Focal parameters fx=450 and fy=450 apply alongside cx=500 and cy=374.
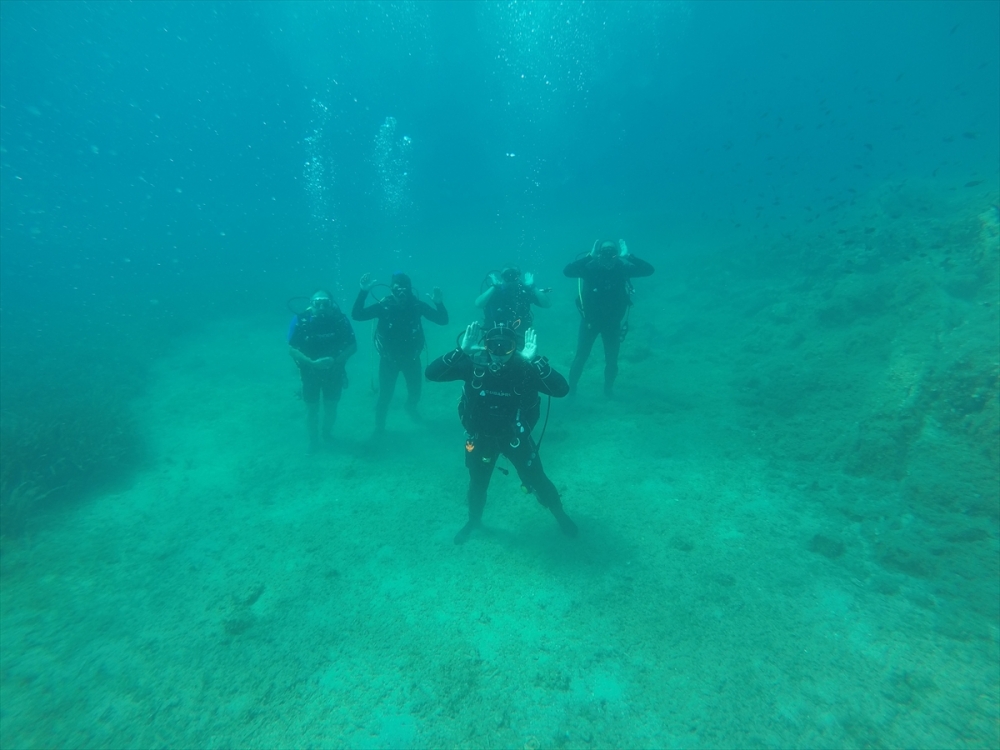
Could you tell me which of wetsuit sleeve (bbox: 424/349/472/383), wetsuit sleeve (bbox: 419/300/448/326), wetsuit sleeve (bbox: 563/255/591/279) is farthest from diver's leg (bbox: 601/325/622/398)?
wetsuit sleeve (bbox: 424/349/472/383)

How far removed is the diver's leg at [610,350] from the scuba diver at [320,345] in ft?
17.7

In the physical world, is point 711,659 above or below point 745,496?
below

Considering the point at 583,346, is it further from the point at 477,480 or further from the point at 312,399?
the point at 312,399

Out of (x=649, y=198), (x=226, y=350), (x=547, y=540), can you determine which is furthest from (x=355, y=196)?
(x=547, y=540)

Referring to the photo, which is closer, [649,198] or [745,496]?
[745,496]

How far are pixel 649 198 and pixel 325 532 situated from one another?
60.2 metres

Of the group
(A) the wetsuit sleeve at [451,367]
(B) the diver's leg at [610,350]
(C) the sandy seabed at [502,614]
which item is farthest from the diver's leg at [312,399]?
(B) the diver's leg at [610,350]

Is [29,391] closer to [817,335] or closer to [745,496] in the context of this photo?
[745,496]

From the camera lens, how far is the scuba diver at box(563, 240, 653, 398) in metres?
→ 9.27

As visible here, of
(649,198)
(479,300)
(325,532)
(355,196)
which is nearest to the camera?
(325,532)

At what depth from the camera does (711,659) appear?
15.0 feet

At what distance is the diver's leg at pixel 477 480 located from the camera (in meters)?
5.84

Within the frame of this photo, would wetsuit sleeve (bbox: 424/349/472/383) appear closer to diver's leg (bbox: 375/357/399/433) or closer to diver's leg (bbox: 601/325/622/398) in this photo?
diver's leg (bbox: 375/357/399/433)

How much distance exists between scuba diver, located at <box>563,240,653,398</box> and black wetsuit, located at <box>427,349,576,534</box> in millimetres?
4501
